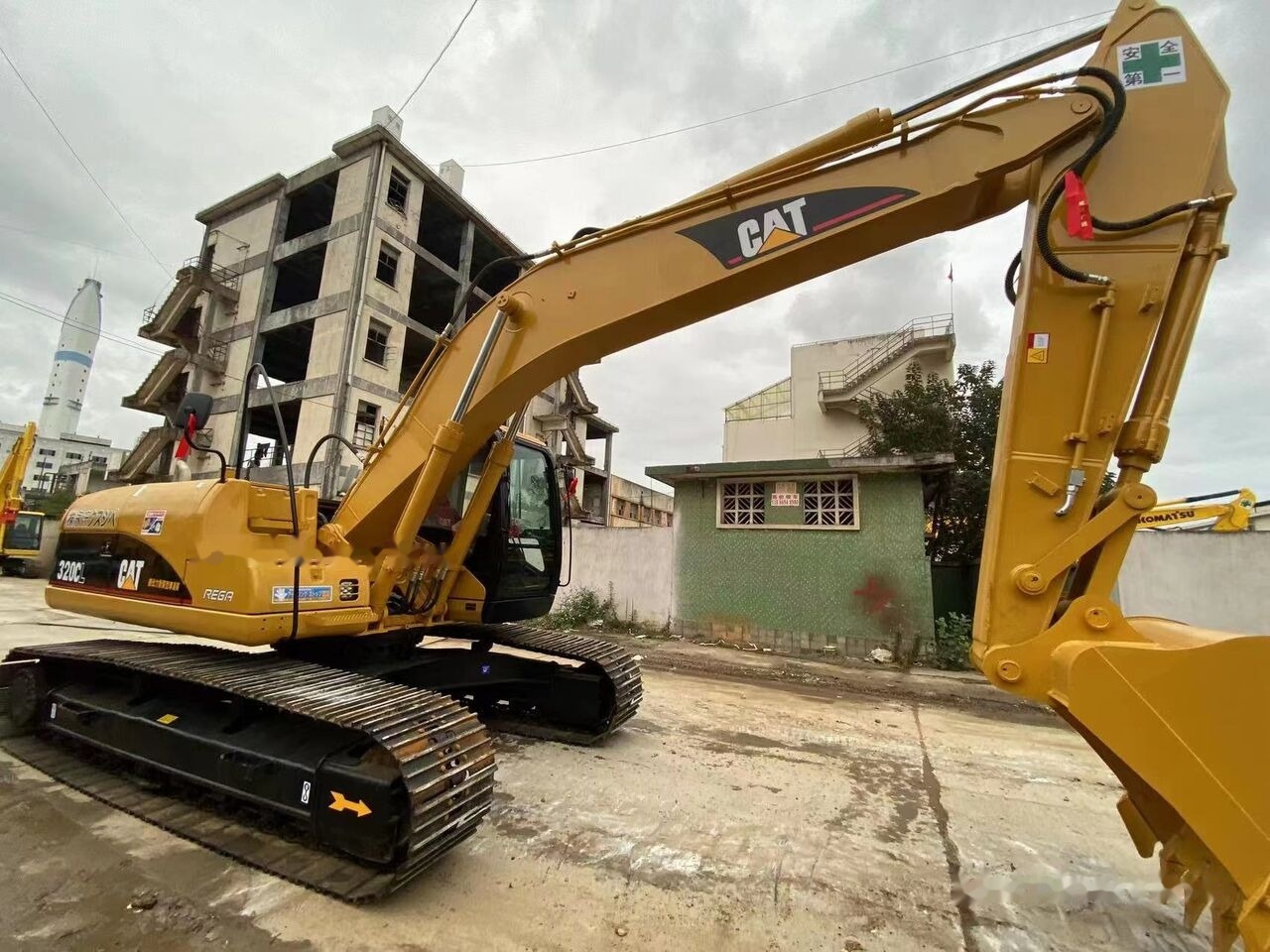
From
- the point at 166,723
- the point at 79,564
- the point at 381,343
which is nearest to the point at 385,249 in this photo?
the point at 381,343

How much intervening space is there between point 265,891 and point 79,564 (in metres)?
3.04

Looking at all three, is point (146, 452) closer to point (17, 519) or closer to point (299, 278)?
point (17, 519)

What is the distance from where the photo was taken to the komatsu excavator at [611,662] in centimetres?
195

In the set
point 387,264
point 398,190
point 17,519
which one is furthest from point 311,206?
point 17,519

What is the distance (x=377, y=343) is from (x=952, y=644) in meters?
19.1

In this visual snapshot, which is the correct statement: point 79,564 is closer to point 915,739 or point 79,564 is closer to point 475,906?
point 475,906

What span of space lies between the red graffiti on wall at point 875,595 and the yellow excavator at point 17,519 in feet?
63.2

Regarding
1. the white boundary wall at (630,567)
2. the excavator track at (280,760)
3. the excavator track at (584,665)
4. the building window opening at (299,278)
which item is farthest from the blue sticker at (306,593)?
the building window opening at (299,278)

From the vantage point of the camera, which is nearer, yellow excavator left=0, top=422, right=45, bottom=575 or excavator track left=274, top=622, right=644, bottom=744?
excavator track left=274, top=622, right=644, bottom=744

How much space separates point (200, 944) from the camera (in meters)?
2.12

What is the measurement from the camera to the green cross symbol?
219 centimetres

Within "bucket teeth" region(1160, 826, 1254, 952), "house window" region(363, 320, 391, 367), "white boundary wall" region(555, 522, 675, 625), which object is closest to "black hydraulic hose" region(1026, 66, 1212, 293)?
"bucket teeth" region(1160, 826, 1254, 952)

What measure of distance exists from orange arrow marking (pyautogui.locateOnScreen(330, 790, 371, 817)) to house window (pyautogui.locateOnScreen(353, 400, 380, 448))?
60.9ft

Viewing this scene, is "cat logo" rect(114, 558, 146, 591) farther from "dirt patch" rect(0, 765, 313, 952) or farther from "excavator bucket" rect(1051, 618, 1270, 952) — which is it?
"excavator bucket" rect(1051, 618, 1270, 952)
